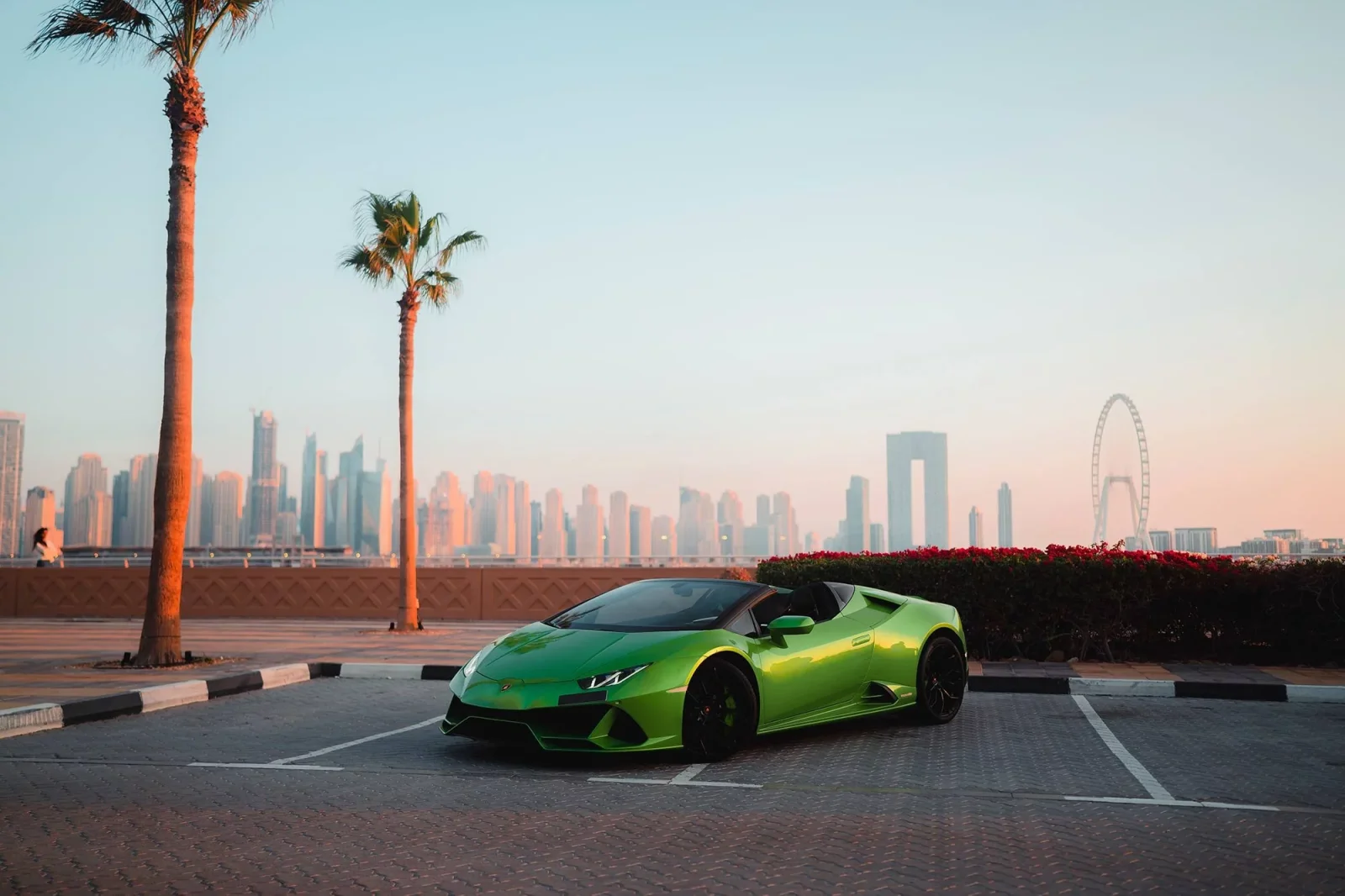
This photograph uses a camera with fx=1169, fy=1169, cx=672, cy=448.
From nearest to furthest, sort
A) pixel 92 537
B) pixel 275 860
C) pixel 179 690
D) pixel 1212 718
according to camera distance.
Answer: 1. pixel 275 860
2. pixel 1212 718
3. pixel 179 690
4. pixel 92 537

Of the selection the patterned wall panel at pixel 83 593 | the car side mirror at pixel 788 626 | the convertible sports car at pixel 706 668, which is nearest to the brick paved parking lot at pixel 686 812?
the convertible sports car at pixel 706 668

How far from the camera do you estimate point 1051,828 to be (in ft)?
18.5

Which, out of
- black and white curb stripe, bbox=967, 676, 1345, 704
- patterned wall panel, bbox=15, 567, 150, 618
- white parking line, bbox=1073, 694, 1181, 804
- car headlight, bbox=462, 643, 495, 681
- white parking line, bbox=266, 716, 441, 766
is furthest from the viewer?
patterned wall panel, bbox=15, 567, 150, 618

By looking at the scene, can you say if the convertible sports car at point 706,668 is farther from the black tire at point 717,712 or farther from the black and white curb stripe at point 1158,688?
the black and white curb stripe at point 1158,688

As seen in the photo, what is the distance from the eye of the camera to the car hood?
7.21 meters

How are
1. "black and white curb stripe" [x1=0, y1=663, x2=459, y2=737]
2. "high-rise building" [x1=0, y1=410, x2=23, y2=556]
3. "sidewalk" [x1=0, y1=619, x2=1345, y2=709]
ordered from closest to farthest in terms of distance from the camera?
"black and white curb stripe" [x1=0, y1=663, x2=459, y2=737], "sidewalk" [x1=0, y1=619, x2=1345, y2=709], "high-rise building" [x1=0, y1=410, x2=23, y2=556]

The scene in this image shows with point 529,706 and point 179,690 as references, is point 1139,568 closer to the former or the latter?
point 529,706

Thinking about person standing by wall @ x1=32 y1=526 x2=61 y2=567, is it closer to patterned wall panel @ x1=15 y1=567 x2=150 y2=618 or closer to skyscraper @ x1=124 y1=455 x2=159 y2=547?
patterned wall panel @ x1=15 y1=567 x2=150 y2=618

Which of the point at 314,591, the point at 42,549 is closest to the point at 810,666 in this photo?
the point at 314,591

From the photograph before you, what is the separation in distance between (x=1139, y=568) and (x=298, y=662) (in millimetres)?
9603

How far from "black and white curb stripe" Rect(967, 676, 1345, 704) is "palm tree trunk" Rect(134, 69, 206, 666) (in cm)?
911

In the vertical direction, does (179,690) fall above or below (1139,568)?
below

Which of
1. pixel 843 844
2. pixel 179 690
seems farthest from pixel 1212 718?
pixel 179 690

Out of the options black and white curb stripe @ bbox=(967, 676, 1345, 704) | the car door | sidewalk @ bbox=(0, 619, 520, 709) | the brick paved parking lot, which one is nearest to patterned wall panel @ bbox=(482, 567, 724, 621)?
sidewalk @ bbox=(0, 619, 520, 709)
